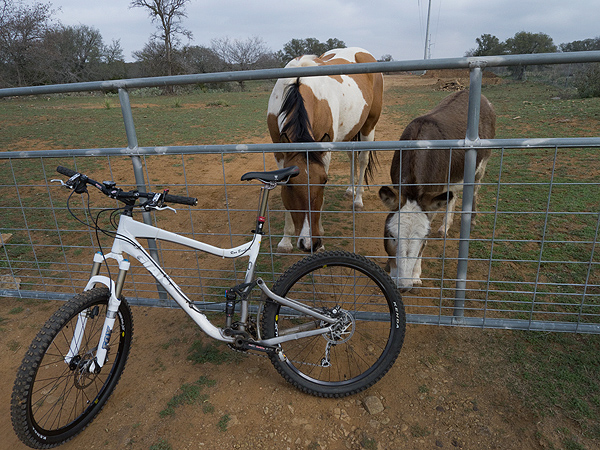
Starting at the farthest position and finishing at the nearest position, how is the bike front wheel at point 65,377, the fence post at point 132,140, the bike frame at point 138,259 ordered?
the fence post at point 132,140 < the bike frame at point 138,259 < the bike front wheel at point 65,377

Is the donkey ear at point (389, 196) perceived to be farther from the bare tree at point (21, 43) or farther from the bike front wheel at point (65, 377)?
the bare tree at point (21, 43)

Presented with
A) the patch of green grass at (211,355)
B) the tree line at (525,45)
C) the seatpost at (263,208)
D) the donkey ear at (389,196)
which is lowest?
the patch of green grass at (211,355)

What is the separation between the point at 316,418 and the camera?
2.26 metres

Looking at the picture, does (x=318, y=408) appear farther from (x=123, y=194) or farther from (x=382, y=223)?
(x=382, y=223)

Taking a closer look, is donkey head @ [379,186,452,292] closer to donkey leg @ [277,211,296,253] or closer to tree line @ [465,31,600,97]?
donkey leg @ [277,211,296,253]

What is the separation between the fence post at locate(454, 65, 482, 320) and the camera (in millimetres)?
2275

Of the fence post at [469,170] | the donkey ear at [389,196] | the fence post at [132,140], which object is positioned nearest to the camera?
the fence post at [469,170]

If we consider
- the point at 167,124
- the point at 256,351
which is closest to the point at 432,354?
the point at 256,351

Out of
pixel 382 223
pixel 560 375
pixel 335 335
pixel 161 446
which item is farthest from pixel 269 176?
pixel 382 223

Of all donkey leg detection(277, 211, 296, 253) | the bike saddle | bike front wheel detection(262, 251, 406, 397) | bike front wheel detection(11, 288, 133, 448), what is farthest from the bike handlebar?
donkey leg detection(277, 211, 296, 253)

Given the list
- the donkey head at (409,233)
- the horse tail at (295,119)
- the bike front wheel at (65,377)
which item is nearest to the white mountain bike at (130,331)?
the bike front wheel at (65,377)

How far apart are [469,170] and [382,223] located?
2.53 metres

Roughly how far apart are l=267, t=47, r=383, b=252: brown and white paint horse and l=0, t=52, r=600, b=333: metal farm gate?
0.83 ft

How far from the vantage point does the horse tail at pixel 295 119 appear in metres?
3.26
